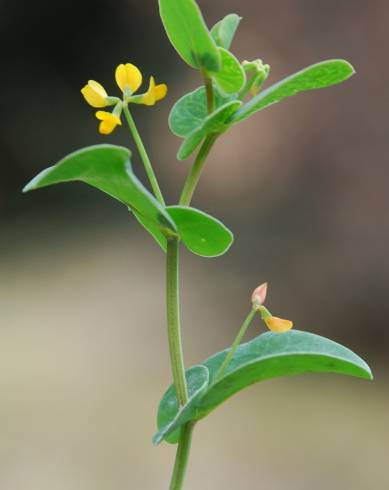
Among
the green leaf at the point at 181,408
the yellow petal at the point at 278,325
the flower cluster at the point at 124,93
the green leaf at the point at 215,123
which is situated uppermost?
the flower cluster at the point at 124,93

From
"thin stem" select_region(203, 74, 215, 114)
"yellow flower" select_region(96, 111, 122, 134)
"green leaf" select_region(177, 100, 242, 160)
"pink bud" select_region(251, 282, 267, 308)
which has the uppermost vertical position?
"yellow flower" select_region(96, 111, 122, 134)

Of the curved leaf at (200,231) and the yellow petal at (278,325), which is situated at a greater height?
the curved leaf at (200,231)
